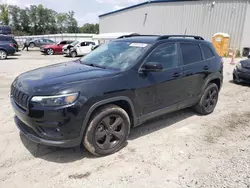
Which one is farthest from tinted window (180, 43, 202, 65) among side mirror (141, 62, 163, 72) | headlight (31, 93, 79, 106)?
headlight (31, 93, 79, 106)

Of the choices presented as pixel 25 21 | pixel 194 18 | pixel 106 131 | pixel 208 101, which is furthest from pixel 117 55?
pixel 25 21

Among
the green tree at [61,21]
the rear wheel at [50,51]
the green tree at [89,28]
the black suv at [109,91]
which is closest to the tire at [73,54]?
the rear wheel at [50,51]

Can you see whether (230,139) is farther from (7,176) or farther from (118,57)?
(7,176)

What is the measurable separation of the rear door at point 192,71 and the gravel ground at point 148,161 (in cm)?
61

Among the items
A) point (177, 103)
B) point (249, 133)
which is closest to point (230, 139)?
point (249, 133)

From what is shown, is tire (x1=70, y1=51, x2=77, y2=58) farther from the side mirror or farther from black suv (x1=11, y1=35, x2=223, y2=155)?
the side mirror

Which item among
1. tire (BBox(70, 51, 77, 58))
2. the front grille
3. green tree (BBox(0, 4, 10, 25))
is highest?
green tree (BBox(0, 4, 10, 25))

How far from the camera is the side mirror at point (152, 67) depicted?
3.42 metres

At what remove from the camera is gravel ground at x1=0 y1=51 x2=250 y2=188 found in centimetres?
280

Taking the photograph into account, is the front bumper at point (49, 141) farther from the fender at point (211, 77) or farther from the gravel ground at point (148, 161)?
the fender at point (211, 77)

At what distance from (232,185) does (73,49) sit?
1851 centimetres

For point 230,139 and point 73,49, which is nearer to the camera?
point 230,139

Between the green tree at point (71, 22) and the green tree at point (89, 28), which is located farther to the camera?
the green tree at point (89, 28)

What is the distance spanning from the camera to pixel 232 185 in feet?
9.08
